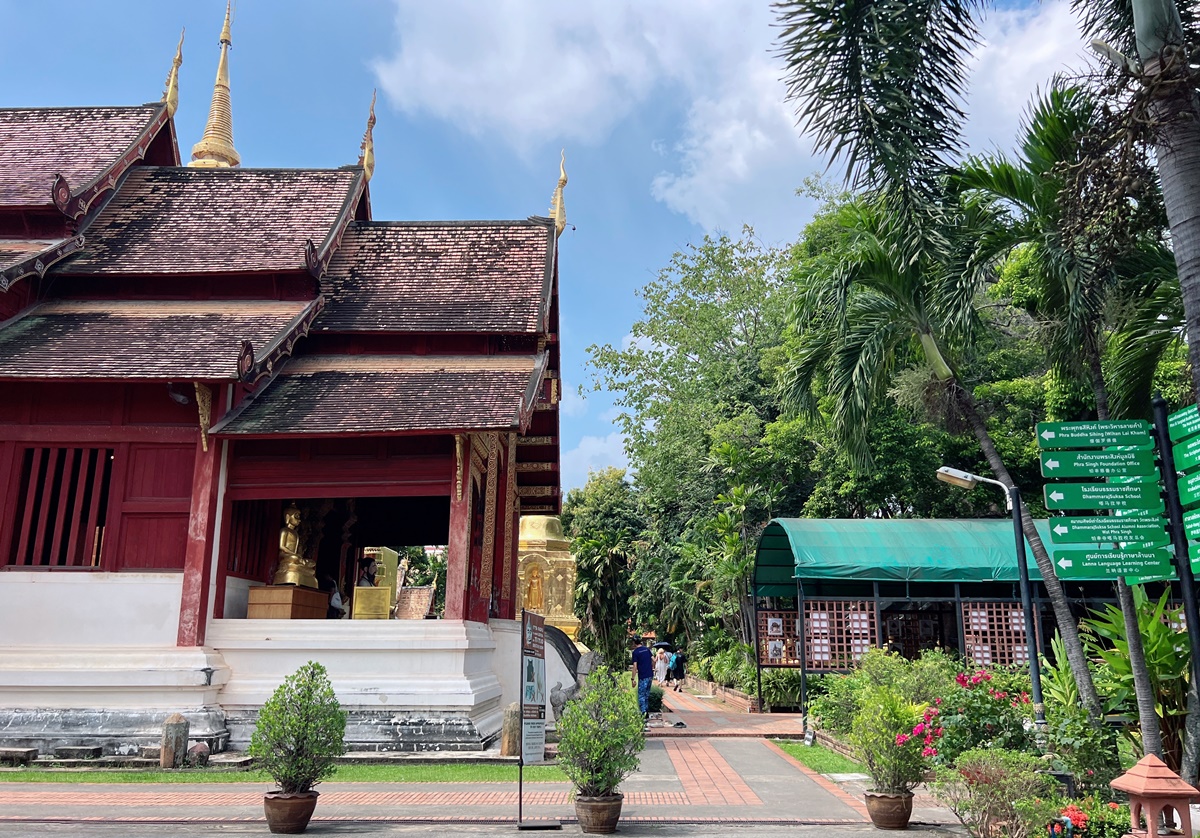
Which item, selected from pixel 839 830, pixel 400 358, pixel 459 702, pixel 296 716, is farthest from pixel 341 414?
pixel 839 830

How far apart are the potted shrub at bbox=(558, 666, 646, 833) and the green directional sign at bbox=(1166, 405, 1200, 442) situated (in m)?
5.42

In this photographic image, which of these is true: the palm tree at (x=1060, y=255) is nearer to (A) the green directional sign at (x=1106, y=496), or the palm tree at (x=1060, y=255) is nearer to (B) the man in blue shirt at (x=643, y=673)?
(A) the green directional sign at (x=1106, y=496)

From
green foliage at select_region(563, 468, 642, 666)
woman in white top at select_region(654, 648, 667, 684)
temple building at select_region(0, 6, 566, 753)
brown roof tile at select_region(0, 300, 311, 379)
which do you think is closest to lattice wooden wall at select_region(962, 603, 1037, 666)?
temple building at select_region(0, 6, 566, 753)

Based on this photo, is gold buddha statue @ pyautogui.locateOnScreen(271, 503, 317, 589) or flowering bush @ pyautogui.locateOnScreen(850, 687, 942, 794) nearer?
flowering bush @ pyautogui.locateOnScreen(850, 687, 942, 794)

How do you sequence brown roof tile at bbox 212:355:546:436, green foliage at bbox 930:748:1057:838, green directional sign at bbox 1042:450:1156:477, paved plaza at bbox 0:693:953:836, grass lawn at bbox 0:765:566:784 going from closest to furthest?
green foliage at bbox 930:748:1057:838
paved plaza at bbox 0:693:953:836
green directional sign at bbox 1042:450:1156:477
grass lawn at bbox 0:765:566:784
brown roof tile at bbox 212:355:546:436

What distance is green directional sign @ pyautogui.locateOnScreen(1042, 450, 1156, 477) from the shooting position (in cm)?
860

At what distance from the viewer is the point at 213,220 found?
51.2ft

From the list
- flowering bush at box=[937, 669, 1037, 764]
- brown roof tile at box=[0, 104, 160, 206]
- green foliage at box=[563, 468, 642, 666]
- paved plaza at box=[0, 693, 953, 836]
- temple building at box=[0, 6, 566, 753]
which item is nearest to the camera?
paved plaza at box=[0, 693, 953, 836]

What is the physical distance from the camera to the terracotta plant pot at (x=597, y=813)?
24.8 feet

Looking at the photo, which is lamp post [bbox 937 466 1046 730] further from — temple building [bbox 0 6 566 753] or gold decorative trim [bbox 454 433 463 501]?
gold decorative trim [bbox 454 433 463 501]

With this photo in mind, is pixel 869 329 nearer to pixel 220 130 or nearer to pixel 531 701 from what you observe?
pixel 531 701

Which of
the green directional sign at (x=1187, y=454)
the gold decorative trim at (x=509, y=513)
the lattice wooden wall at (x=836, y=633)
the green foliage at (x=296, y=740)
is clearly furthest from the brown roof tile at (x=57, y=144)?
the green directional sign at (x=1187, y=454)

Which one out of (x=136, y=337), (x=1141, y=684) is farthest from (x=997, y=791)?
(x=136, y=337)

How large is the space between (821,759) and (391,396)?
773 centimetres
